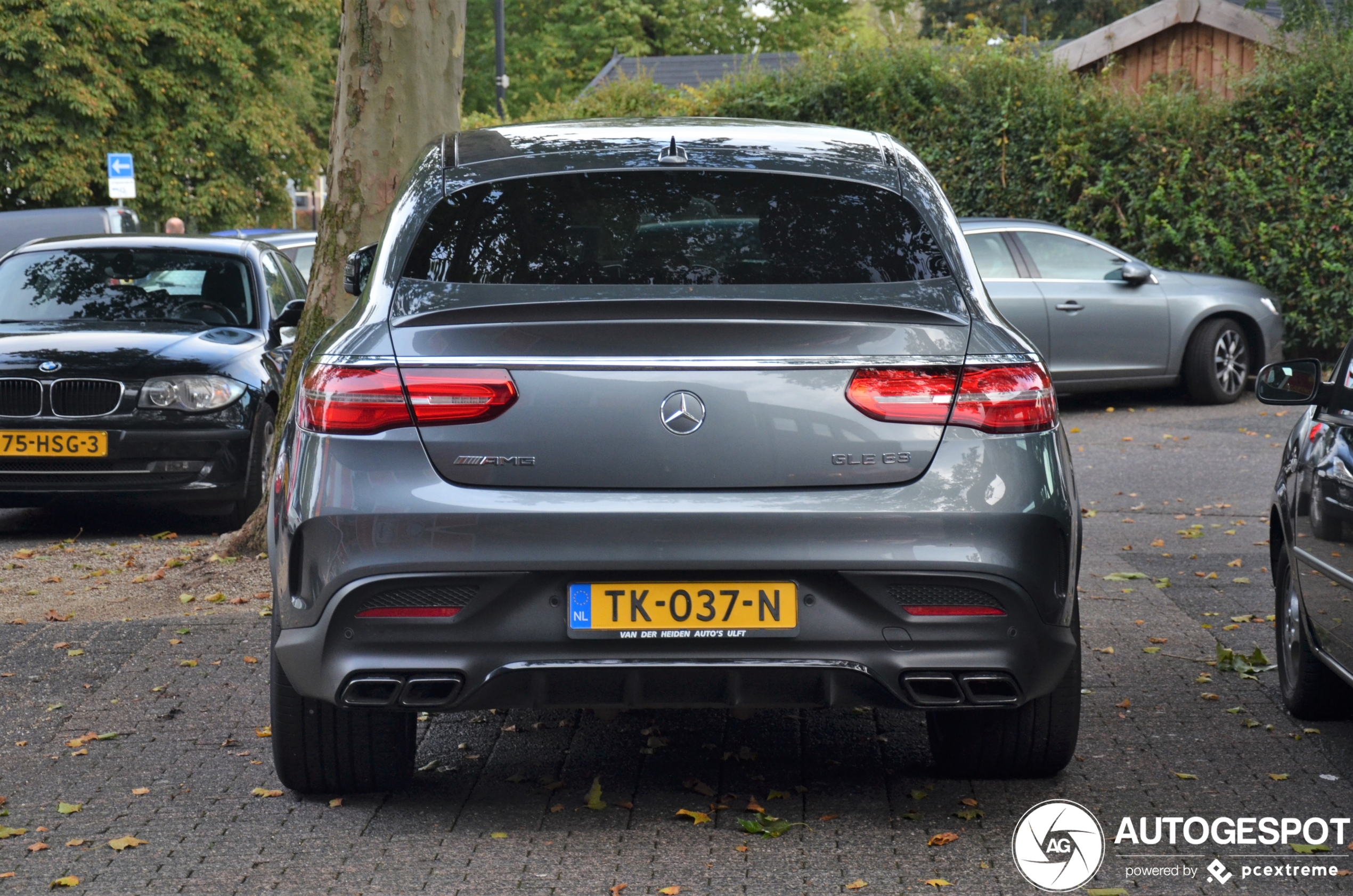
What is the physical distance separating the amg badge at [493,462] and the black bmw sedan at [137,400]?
5.35 m

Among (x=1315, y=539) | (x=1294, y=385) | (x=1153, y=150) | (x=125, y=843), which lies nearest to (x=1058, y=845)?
(x=1315, y=539)

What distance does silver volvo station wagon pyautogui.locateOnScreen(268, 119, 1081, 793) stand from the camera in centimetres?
372

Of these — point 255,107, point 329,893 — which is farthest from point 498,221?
point 255,107

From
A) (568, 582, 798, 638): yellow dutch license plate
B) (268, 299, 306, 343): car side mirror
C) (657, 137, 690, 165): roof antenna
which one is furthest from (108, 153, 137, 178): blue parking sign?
(568, 582, 798, 638): yellow dutch license plate

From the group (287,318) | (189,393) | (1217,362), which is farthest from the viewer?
(1217,362)

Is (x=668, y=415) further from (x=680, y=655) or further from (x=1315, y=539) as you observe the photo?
(x=1315, y=539)

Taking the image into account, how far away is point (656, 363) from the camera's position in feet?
12.3

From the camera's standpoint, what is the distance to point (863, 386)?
12.3 ft

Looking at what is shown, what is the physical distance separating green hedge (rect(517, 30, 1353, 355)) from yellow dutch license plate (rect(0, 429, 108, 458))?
11.1 meters

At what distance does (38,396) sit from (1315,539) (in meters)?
6.49

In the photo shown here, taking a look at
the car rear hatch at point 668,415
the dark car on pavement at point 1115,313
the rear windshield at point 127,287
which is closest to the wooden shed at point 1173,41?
the dark car on pavement at point 1115,313

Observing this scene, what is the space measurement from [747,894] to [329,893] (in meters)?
0.95

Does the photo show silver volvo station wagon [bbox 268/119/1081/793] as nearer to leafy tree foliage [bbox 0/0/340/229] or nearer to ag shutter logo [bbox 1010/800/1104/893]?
ag shutter logo [bbox 1010/800/1104/893]

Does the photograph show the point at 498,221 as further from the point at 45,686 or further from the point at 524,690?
the point at 45,686
